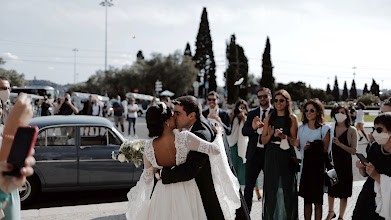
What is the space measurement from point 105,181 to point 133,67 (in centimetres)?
5893

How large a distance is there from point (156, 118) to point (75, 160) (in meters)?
4.05

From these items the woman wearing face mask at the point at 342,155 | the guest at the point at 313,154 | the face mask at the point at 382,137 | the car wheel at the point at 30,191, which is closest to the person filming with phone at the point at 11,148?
the face mask at the point at 382,137

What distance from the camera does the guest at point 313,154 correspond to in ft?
17.0

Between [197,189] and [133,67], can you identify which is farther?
[133,67]

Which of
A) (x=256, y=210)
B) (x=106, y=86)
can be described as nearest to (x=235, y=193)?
(x=256, y=210)

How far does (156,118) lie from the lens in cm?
330

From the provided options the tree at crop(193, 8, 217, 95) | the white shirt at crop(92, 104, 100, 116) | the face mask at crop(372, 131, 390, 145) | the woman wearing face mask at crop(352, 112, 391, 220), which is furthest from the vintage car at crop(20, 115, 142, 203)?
the tree at crop(193, 8, 217, 95)

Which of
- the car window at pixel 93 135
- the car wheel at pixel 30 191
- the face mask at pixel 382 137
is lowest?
the car wheel at pixel 30 191

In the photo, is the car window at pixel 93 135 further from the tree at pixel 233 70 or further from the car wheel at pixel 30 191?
the tree at pixel 233 70

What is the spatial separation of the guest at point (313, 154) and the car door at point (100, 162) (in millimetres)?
3338

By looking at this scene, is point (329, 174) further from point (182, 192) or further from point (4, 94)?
point (4, 94)

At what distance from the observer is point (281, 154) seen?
5.07 metres

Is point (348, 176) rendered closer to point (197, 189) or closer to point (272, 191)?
point (272, 191)

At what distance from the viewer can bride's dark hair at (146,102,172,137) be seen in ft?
10.8
